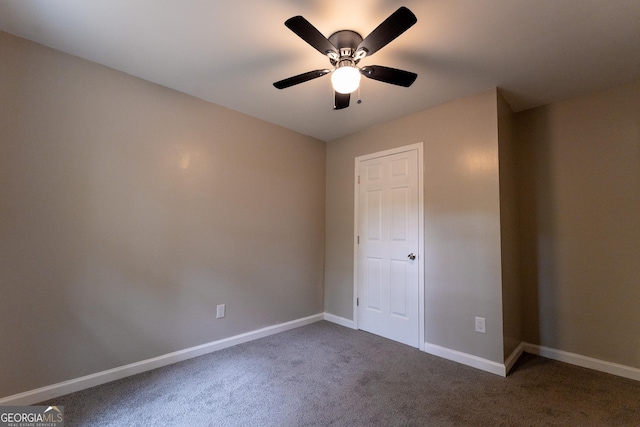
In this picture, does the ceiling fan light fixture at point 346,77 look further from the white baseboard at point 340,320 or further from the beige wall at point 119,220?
the white baseboard at point 340,320

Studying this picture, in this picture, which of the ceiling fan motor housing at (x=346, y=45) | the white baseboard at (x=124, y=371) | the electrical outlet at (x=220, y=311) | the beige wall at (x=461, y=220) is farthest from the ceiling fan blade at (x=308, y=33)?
the white baseboard at (x=124, y=371)

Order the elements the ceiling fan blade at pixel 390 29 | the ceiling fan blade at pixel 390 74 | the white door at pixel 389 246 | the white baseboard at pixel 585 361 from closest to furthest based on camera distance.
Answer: the ceiling fan blade at pixel 390 29 < the ceiling fan blade at pixel 390 74 < the white baseboard at pixel 585 361 < the white door at pixel 389 246

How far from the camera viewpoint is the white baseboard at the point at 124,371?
1795mm

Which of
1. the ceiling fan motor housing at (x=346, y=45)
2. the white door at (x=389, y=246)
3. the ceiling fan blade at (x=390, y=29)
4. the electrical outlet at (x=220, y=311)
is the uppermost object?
the ceiling fan motor housing at (x=346, y=45)

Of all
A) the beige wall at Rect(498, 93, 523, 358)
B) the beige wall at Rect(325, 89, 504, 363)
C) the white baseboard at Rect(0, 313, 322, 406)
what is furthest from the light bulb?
the white baseboard at Rect(0, 313, 322, 406)

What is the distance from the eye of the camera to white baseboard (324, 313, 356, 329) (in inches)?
→ 134

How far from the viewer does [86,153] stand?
2.08 metres

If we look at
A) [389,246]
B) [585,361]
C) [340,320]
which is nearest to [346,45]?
[389,246]

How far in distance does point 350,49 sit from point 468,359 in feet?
8.73

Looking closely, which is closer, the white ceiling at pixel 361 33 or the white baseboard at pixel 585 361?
the white ceiling at pixel 361 33

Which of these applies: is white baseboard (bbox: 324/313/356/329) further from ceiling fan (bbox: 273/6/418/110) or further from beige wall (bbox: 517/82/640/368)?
ceiling fan (bbox: 273/6/418/110)

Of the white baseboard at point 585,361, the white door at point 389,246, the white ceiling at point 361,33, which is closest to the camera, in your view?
the white ceiling at point 361,33

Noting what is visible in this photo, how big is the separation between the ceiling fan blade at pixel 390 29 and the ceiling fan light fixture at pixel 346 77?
12 centimetres

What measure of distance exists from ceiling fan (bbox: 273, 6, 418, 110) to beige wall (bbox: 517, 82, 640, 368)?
195 cm
